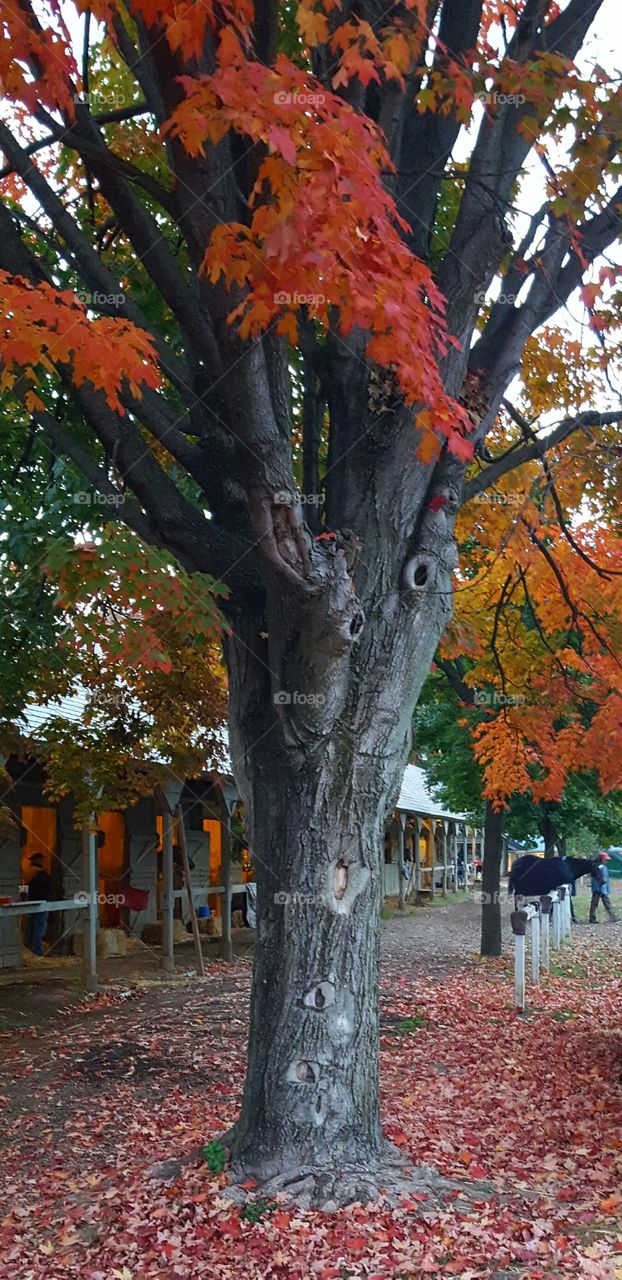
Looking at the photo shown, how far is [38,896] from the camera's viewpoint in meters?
16.4

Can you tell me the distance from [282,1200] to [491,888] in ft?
40.1

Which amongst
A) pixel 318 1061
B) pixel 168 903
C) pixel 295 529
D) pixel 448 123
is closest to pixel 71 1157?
pixel 318 1061

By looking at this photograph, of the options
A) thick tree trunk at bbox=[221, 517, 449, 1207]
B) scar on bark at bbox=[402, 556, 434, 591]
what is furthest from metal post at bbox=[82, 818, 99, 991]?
scar on bark at bbox=[402, 556, 434, 591]

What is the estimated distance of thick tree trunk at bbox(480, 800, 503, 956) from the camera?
16922 millimetres

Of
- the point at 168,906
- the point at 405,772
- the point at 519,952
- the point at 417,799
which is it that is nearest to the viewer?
the point at 519,952

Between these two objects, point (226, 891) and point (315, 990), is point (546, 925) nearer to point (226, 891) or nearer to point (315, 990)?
point (226, 891)

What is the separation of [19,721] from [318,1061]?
9.34 metres

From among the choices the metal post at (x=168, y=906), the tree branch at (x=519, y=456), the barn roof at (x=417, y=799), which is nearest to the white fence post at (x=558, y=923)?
the metal post at (x=168, y=906)

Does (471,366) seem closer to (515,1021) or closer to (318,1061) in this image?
(318,1061)

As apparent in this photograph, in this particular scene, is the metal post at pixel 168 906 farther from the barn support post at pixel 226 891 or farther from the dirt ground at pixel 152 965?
the barn support post at pixel 226 891

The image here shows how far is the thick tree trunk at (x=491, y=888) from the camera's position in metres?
16.9

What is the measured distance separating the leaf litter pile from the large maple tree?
0.42 m

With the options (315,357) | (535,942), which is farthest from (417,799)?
(315,357)

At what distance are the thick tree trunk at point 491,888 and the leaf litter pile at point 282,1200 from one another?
4652 millimetres
